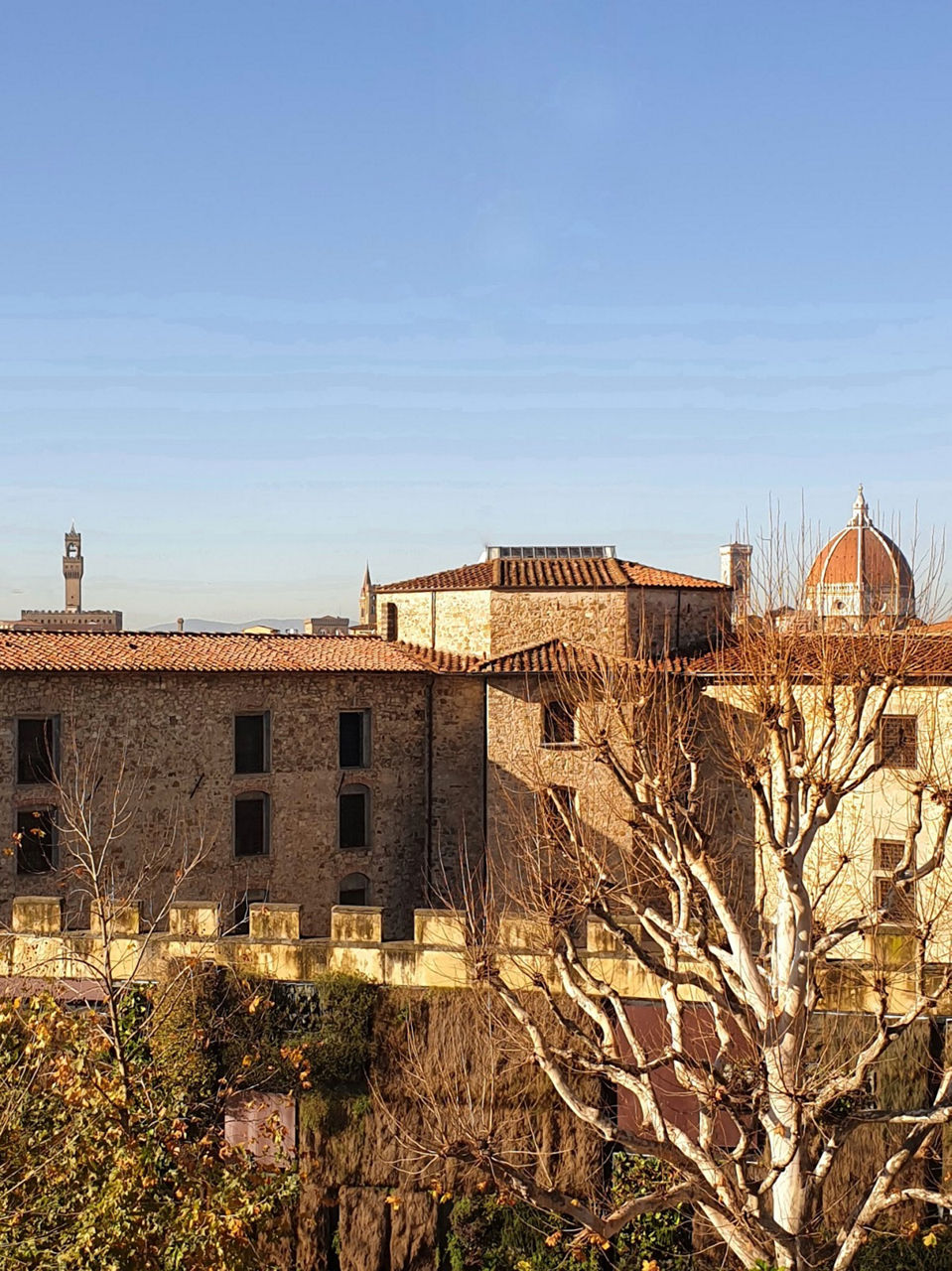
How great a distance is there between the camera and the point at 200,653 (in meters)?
26.1

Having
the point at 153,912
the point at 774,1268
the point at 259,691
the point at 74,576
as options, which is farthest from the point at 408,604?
the point at 74,576

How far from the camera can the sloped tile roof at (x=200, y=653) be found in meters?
24.0

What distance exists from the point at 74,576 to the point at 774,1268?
77903 mm

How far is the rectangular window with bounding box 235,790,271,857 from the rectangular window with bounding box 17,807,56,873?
3.73 metres

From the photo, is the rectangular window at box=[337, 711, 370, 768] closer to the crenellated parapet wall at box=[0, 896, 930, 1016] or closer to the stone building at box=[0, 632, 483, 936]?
the stone building at box=[0, 632, 483, 936]

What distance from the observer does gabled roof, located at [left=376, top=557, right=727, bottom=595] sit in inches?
1120

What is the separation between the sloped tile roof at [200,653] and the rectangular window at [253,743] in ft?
3.67

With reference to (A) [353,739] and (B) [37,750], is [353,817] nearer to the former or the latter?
(A) [353,739]

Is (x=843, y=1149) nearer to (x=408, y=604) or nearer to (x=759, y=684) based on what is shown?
(x=759, y=684)

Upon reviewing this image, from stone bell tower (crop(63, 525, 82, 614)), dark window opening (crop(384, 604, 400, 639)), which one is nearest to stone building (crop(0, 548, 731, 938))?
dark window opening (crop(384, 604, 400, 639))

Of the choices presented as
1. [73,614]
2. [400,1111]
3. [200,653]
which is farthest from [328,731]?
[73,614]

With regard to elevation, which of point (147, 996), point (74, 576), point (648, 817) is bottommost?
point (147, 996)

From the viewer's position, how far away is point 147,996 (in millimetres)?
17578

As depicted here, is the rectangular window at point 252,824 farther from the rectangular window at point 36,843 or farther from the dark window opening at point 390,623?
the dark window opening at point 390,623
